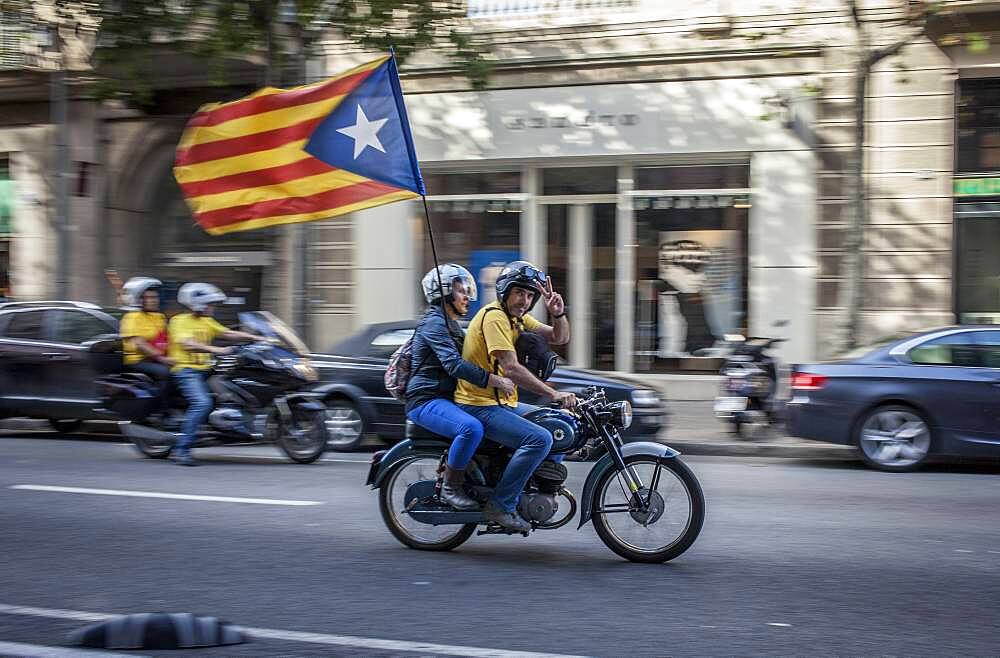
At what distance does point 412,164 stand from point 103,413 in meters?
6.22

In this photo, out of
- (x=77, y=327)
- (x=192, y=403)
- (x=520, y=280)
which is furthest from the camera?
(x=77, y=327)

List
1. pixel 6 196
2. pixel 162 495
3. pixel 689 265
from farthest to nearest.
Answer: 1. pixel 6 196
2. pixel 689 265
3. pixel 162 495

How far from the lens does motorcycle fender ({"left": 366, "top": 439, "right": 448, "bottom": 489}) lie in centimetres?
661

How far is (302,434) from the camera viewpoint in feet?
35.4

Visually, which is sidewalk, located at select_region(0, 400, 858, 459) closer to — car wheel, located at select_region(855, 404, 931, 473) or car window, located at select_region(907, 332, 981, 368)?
car wheel, located at select_region(855, 404, 931, 473)

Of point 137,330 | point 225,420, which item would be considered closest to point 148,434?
point 225,420

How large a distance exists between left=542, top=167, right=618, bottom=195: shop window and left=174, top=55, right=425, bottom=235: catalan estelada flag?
328 inches

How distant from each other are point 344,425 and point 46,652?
A: 7171mm

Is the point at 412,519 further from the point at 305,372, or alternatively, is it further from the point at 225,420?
the point at 305,372

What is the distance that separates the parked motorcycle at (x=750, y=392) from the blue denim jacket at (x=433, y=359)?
6532mm

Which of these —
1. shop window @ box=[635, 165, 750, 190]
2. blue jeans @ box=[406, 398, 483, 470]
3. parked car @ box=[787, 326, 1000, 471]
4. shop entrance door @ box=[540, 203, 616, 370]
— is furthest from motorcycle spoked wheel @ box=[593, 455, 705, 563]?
shop entrance door @ box=[540, 203, 616, 370]

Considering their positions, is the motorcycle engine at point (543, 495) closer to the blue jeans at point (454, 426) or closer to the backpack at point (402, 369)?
the blue jeans at point (454, 426)

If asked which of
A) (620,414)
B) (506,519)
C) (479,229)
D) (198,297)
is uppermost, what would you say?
(479,229)

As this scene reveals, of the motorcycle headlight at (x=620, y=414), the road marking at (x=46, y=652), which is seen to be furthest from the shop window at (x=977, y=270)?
the road marking at (x=46, y=652)
